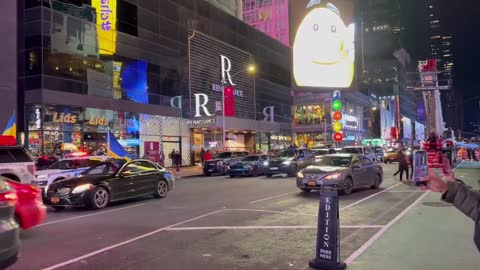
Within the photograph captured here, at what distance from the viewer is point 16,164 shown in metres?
13.8

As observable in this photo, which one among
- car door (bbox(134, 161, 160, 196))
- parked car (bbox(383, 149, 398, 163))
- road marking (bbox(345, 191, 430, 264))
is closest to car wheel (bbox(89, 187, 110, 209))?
car door (bbox(134, 161, 160, 196))

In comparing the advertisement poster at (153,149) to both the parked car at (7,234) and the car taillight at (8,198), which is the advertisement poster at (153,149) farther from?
the parked car at (7,234)

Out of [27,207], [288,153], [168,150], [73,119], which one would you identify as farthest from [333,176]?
[168,150]

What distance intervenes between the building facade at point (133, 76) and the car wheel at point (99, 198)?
1544 centimetres

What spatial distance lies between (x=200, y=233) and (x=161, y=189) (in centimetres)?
712

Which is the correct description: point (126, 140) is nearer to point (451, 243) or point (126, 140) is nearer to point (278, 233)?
point (278, 233)

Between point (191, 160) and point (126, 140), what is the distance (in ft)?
31.3

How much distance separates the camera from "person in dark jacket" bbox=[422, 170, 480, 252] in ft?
10.7

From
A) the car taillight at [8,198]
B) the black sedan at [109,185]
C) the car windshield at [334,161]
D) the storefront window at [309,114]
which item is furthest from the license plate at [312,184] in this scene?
the storefront window at [309,114]

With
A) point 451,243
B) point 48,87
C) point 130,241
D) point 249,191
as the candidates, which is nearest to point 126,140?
point 48,87

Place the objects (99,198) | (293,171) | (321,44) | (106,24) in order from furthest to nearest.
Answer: (106,24) < (321,44) < (293,171) < (99,198)

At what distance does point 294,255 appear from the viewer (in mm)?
7387

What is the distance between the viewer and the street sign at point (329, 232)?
20.8 feet

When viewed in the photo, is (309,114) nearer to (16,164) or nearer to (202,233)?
(16,164)
